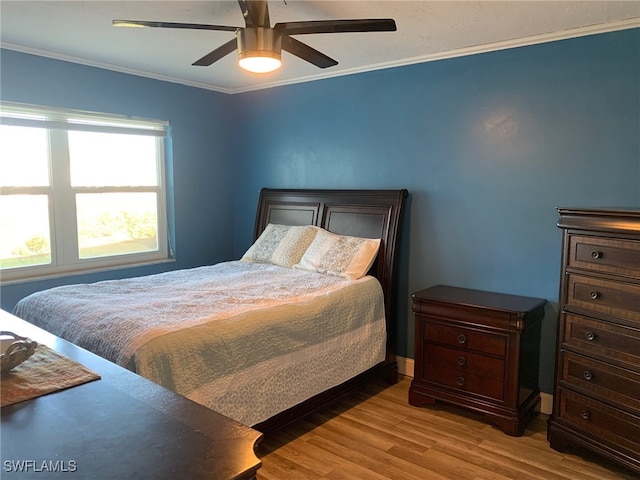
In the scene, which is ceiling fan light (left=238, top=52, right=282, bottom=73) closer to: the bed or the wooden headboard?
the bed

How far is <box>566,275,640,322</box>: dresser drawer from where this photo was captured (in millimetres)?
2209

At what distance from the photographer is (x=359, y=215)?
3639 millimetres

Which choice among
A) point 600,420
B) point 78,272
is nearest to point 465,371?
point 600,420

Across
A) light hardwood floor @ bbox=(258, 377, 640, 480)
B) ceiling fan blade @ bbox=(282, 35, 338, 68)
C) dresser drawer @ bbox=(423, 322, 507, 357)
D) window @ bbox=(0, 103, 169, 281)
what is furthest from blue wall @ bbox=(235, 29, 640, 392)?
window @ bbox=(0, 103, 169, 281)

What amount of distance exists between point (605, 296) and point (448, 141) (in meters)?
1.48

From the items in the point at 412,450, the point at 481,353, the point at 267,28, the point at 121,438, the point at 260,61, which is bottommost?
the point at 412,450

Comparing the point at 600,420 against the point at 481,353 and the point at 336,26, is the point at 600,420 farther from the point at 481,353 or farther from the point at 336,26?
the point at 336,26

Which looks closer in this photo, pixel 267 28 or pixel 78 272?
pixel 267 28

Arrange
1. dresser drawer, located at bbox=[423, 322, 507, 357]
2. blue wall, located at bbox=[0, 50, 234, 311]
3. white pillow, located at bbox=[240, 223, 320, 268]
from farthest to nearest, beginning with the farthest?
1. white pillow, located at bbox=[240, 223, 320, 268]
2. blue wall, located at bbox=[0, 50, 234, 311]
3. dresser drawer, located at bbox=[423, 322, 507, 357]

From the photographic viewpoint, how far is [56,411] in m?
1.08

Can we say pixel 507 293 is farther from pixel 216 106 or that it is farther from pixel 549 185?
pixel 216 106

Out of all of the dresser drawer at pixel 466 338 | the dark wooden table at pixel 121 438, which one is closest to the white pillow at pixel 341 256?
the dresser drawer at pixel 466 338

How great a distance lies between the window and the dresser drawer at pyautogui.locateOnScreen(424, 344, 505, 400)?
2.62m

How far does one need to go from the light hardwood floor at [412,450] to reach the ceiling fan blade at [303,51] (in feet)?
6.86
